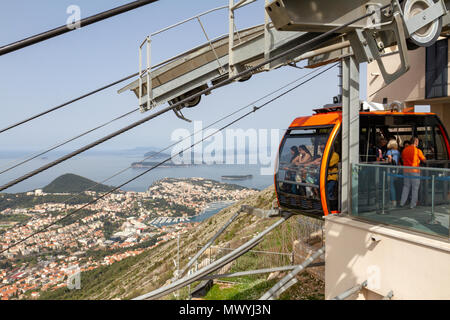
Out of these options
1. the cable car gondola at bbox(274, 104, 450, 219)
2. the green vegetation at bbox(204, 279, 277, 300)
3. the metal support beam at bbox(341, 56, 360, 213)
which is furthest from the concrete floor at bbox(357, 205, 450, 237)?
the green vegetation at bbox(204, 279, 277, 300)

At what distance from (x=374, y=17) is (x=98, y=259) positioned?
3331 centimetres

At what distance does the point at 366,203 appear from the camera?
6777 mm

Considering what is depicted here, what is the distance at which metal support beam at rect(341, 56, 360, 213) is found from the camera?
7.05 metres

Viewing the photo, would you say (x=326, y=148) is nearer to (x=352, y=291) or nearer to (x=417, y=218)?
(x=417, y=218)

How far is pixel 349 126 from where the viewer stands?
23.2 feet

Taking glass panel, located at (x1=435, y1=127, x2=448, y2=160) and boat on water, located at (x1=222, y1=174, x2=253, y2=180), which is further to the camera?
boat on water, located at (x1=222, y1=174, x2=253, y2=180)

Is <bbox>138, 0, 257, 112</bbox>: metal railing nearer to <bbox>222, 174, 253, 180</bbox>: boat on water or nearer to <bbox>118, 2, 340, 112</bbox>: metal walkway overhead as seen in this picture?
<bbox>118, 2, 340, 112</bbox>: metal walkway overhead

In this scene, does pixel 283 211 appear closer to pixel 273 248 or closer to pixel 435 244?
pixel 435 244

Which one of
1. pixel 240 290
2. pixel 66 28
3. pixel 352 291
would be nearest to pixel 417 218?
pixel 352 291

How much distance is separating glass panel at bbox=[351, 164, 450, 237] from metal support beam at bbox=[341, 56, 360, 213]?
0.14 metres

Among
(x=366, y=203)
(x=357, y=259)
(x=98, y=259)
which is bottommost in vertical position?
(x=98, y=259)

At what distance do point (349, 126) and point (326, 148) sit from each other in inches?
24.7

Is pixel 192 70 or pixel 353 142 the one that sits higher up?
pixel 192 70

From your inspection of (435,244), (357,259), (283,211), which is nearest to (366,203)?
(357,259)
